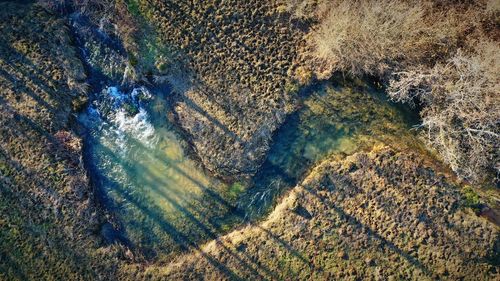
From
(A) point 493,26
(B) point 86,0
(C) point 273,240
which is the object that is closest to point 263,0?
(B) point 86,0

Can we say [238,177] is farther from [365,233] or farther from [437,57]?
[437,57]

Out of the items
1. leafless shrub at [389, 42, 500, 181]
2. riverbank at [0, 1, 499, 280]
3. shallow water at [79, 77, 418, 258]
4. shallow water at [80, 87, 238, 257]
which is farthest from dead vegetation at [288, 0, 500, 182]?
shallow water at [80, 87, 238, 257]

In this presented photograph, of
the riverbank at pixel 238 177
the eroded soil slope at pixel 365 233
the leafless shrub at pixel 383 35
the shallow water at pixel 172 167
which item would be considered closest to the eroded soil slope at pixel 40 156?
the riverbank at pixel 238 177

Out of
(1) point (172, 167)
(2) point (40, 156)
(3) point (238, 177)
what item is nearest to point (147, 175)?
(1) point (172, 167)

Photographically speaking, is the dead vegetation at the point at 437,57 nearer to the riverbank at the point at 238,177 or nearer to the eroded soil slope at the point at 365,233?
the riverbank at the point at 238,177

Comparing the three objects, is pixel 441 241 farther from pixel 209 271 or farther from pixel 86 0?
pixel 86 0

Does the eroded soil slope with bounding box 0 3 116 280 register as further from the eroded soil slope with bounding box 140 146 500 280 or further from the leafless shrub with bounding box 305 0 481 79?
the leafless shrub with bounding box 305 0 481 79
